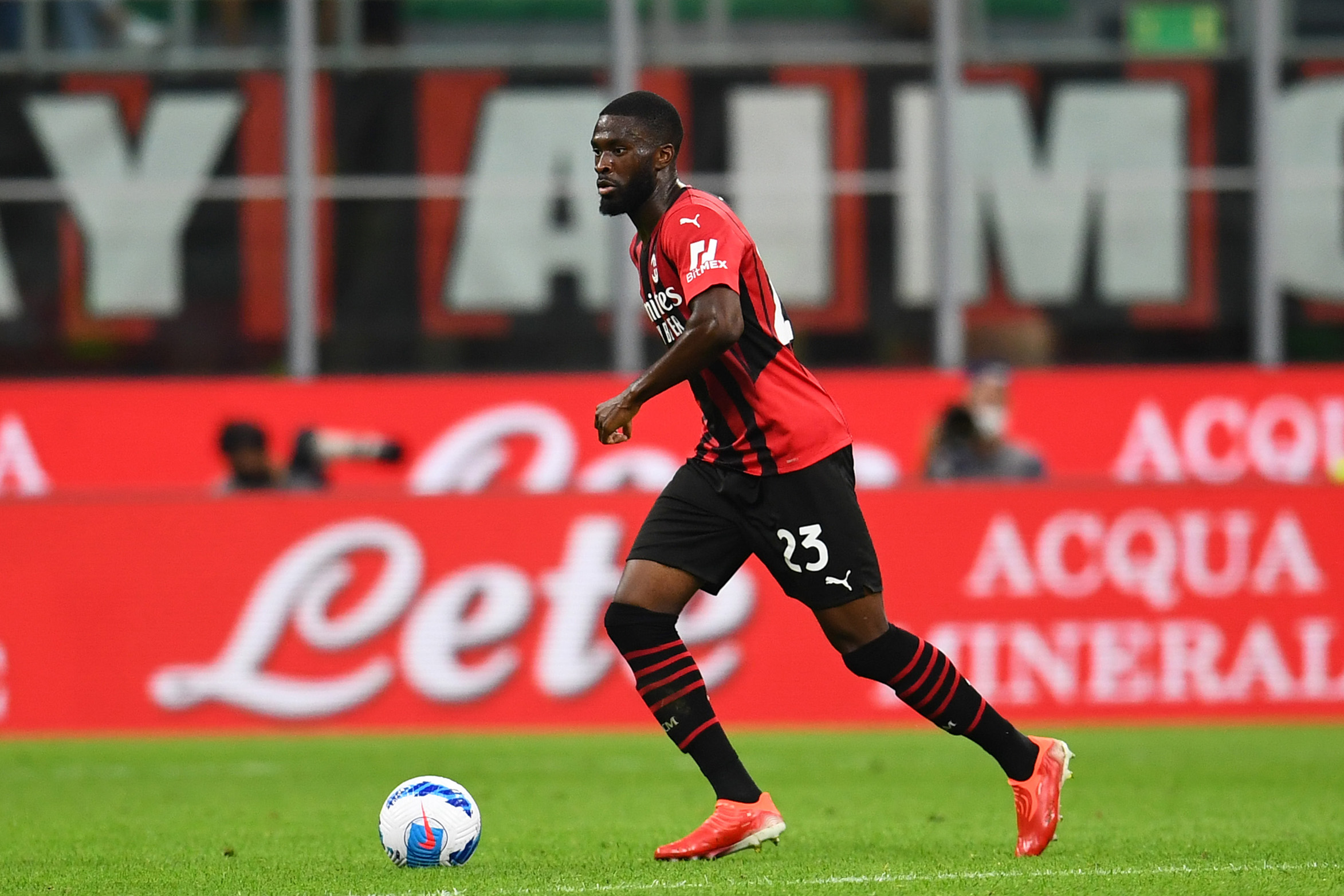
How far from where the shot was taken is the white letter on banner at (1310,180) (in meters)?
17.6

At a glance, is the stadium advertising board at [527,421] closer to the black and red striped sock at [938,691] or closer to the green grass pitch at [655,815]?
the green grass pitch at [655,815]

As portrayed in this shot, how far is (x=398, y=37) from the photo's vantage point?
58.5 feet

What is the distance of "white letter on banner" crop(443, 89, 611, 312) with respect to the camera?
57.6 feet

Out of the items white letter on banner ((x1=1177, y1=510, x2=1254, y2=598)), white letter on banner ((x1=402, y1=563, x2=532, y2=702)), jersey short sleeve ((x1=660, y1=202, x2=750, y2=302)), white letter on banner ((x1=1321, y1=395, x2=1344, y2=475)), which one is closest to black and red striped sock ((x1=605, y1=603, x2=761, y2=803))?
jersey short sleeve ((x1=660, y1=202, x2=750, y2=302))

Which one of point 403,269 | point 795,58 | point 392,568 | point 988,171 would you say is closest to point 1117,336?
point 988,171

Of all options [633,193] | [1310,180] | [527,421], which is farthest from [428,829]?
[1310,180]

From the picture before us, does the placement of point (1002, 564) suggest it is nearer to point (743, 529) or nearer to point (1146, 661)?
point (1146, 661)

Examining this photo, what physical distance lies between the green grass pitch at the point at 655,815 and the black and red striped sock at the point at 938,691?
31 cm

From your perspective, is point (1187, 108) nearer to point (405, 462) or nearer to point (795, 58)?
Result: point (795, 58)

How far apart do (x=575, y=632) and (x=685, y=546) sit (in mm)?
5194

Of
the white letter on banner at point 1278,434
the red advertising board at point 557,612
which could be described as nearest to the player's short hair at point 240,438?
the red advertising board at point 557,612

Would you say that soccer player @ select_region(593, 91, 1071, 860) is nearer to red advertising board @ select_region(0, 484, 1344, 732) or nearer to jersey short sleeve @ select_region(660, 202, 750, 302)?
jersey short sleeve @ select_region(660, 202, 750, 302)

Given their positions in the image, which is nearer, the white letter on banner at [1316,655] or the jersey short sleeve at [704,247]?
the jersey short sleeve at [704,247]

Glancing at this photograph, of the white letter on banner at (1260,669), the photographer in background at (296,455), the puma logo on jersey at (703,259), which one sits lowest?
the white letter on banner at (1260,669)
